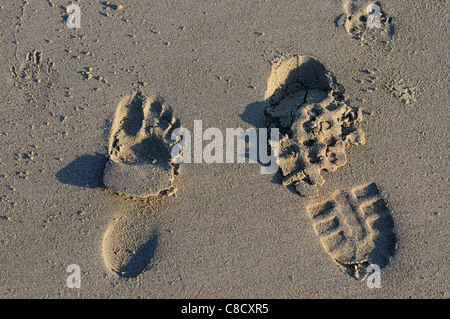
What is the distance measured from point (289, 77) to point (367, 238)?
180 centimetres

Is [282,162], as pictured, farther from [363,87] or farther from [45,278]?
[45,278]

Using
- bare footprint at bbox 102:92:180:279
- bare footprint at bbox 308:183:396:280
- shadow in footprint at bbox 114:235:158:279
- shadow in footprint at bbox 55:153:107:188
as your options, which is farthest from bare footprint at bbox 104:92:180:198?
bare footprint at bbox 308:183:396:280

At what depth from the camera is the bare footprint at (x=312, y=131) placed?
3361mm

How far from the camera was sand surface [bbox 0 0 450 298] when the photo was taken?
3.35 m

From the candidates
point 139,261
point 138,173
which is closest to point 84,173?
point 138,173

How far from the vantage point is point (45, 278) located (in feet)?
11.0

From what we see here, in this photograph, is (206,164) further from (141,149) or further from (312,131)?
(312,131)

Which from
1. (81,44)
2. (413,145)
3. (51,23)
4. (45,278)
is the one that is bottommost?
(45,278)

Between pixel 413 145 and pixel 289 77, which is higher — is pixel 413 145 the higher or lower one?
the lower one

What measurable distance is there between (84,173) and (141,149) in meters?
0.61

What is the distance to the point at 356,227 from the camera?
11.2 ft

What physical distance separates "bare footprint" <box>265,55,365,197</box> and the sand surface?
0.33ft

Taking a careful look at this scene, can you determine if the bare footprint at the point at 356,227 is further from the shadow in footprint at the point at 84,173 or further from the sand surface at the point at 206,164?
the shadow in footprint at the point at 84,173

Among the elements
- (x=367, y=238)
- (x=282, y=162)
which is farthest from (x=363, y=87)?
(x=367, y=238)
